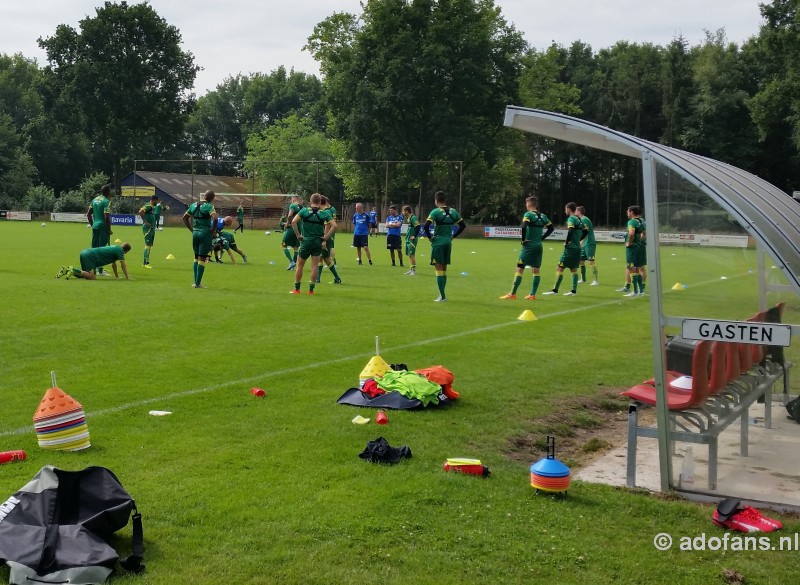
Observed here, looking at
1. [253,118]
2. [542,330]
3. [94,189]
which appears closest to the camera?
[542,330]

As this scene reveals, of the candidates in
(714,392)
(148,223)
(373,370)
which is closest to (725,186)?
(714,392)

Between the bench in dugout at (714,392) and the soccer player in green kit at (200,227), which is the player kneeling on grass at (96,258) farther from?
the bench in dugout at (714,392)

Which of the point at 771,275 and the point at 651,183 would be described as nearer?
the point at 651,183

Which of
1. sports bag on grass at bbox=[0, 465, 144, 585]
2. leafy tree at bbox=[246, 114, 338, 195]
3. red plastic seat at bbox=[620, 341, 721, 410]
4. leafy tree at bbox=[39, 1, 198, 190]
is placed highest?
leafy tree at bbox=[39, 1, 198, 190]

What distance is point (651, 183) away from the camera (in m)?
5.83

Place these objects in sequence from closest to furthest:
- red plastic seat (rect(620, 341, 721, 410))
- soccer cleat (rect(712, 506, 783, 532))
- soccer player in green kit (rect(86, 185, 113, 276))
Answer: soccer cleat (rect(712, 506, 783, 532))
red plastic seat (rect(620, 341, 721, 410))
soccer player in green kit (rect(86, 185, 113, 276))

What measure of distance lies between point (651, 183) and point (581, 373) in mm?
4997

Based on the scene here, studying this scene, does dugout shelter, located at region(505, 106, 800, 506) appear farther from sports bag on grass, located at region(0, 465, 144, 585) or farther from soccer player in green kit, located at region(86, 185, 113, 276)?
soccer player in green kit, located at region(86, 185, 113, 276)

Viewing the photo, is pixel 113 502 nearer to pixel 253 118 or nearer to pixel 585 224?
pixel 585 224

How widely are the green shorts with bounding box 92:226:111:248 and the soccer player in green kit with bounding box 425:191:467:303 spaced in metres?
8.54

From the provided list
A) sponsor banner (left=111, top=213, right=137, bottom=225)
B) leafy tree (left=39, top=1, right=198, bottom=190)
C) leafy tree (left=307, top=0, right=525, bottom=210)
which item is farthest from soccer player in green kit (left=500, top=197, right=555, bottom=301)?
leafy tree (left=39, top=1, right=198, bottom=190)

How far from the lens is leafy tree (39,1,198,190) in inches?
2992

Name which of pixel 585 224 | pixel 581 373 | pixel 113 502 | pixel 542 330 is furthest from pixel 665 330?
pixel 585 224

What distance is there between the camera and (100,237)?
20.9 metres
